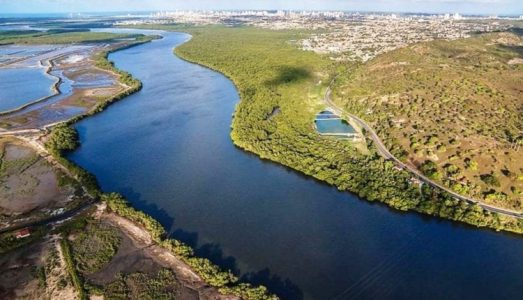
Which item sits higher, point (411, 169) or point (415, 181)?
point (411, 169)

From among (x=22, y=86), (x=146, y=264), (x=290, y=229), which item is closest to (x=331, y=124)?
(x=290, y=229)

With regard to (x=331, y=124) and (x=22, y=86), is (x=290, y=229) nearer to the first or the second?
(x=331, y=124)

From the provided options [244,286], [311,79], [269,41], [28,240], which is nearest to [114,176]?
[28,240]

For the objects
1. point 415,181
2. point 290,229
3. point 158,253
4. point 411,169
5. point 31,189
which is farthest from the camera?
point 411,169

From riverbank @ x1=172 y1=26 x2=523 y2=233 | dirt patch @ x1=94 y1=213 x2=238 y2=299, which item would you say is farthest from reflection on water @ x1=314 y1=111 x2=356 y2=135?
dirt patch @ x1=94 y1=213 x2=238 y2=299

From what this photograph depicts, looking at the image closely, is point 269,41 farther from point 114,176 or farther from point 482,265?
point 482,265

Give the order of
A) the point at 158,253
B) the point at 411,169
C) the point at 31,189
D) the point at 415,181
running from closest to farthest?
the point at 158,253 → the point at 31,189 → the point at 415,181 → the point at 411,169
